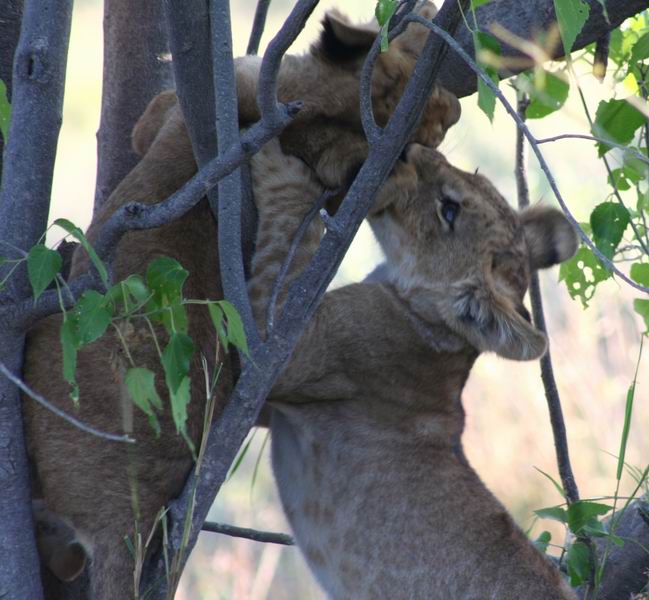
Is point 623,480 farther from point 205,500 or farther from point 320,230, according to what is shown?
point 205,500

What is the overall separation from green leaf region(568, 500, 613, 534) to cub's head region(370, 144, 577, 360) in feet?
1.42

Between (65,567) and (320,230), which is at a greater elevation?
(320,230)

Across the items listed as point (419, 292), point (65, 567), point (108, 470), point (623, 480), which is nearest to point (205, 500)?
point (108, 470)

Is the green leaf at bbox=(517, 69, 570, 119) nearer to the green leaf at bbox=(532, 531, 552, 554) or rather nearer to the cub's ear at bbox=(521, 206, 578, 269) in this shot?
the cub's ear at bbox=(521, 206, 578, 269)

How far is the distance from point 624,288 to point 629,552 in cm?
→ 298

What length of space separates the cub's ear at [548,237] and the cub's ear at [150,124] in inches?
37.1

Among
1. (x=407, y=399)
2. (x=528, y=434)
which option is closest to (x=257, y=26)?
(x=407, y=399)

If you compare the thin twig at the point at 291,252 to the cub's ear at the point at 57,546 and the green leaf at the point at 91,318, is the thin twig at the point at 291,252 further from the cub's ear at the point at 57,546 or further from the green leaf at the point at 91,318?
the cub's ear at the point at 57,546

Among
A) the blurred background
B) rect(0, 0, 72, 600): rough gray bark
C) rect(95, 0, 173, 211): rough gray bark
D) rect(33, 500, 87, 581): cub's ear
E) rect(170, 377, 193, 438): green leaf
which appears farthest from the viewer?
the blurred background

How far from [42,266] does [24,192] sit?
37 centimetres

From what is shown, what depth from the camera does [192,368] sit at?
1.99 metres

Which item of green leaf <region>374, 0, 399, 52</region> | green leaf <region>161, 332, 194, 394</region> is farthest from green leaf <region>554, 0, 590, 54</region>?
green leaf <region>161, 332, 194, 394</region>

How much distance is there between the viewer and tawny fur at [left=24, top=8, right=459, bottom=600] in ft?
5.99

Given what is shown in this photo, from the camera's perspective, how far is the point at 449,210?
246 centimetres
